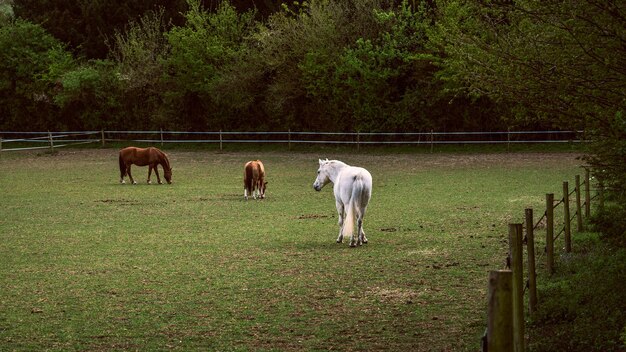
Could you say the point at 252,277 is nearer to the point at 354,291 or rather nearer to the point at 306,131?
the point at 354,291

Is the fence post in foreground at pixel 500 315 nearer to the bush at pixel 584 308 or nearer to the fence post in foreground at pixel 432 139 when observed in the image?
the bush at pixel 584 308

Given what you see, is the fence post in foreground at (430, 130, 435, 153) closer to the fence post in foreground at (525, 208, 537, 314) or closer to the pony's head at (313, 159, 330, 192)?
the pony's head at (313, 159, 330, 192)

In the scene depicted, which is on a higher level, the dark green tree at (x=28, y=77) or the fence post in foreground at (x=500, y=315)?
the dark green tree at (x=28, y=77)

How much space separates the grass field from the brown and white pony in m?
0.40

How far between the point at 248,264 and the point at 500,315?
944 centimetres

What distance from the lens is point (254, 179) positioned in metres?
22.3

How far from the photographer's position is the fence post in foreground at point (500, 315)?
3.57 m

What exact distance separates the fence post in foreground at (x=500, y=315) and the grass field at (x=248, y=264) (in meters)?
4.33

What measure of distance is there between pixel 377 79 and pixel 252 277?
27.1 meters

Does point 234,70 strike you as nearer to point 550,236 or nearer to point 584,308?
point 550,236

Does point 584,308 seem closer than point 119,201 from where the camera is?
Yes

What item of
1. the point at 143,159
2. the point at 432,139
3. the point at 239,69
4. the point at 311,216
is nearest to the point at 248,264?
the point at 311,216

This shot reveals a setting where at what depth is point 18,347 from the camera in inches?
327

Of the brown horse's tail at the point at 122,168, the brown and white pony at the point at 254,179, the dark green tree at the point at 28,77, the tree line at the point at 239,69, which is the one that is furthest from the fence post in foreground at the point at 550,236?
the dark green tree at the point at 28,77
